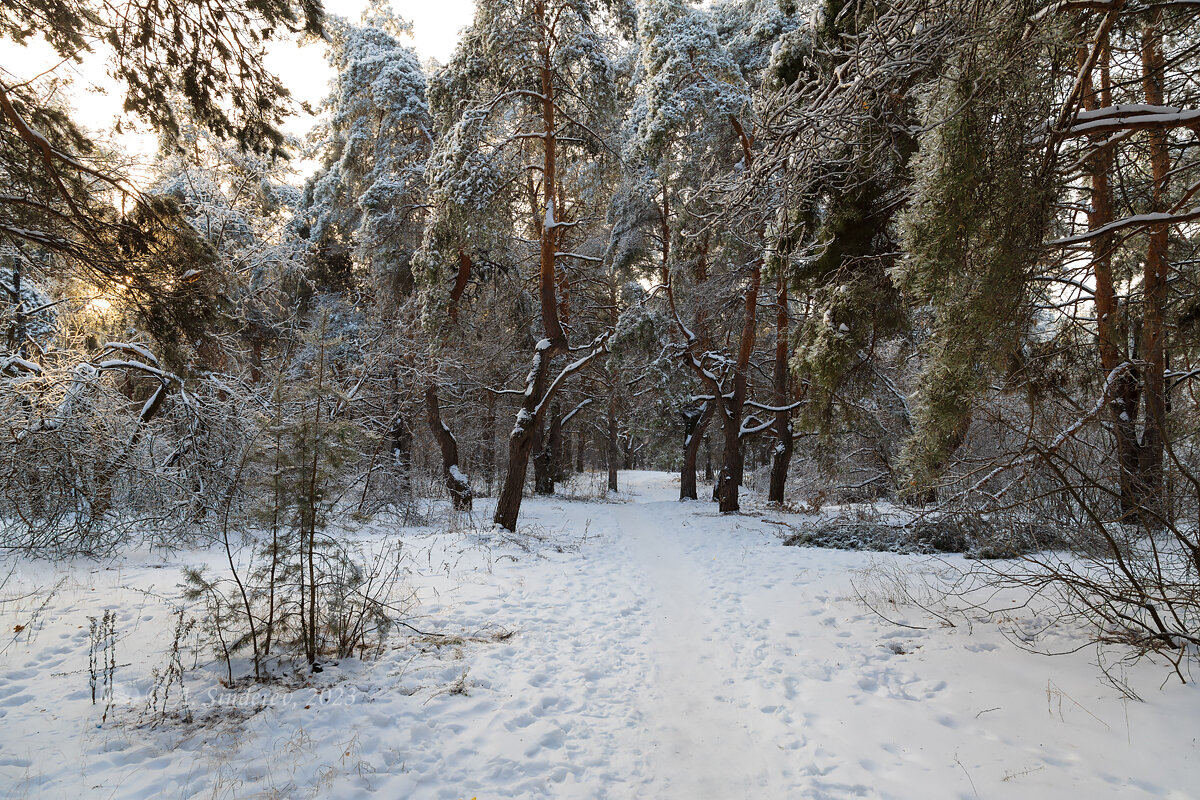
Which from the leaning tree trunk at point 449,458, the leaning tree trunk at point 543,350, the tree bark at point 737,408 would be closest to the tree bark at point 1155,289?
the leaning tree trunk at point 543,350

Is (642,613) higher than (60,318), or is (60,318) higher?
(60,318)

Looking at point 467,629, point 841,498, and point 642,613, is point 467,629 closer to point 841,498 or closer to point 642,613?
point 642,613

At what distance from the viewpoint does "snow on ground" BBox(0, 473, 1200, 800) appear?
2.65m

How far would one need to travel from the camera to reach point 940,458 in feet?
15.9

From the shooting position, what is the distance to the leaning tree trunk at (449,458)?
12164mm

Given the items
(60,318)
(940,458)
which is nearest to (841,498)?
(940,458)

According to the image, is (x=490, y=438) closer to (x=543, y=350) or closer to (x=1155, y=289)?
(x=543, y=350)

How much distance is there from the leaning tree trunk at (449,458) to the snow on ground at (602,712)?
6.60m

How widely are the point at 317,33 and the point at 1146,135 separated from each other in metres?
7.03

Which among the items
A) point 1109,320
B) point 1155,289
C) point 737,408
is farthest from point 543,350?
point 1155,289

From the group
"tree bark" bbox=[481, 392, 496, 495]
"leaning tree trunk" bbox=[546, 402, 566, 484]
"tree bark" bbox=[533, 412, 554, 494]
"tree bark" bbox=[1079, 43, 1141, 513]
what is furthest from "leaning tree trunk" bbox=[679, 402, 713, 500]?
"tree bark" bbox=[1079, 43, 1141, 513]

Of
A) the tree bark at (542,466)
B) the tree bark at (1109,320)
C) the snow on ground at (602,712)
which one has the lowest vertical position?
the snow on ground at (602,712)

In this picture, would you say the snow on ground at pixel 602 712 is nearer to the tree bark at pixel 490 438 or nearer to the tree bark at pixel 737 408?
the tree bark at pixel 737 408

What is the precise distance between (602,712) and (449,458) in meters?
10.1
